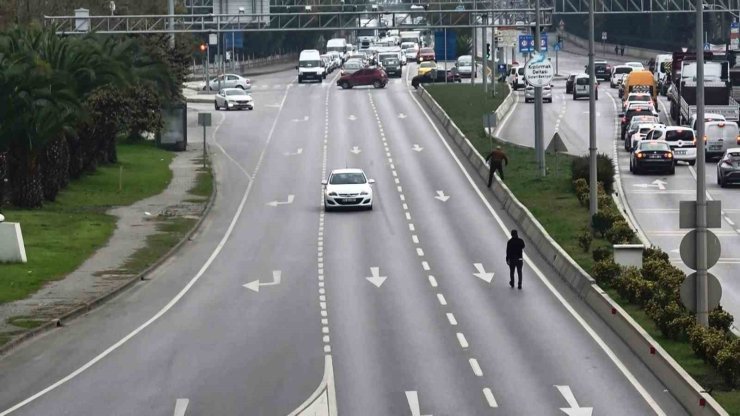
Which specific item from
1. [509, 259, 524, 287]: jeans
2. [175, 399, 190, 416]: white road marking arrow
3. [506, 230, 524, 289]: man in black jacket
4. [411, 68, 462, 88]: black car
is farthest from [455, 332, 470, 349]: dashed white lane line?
[411, 68, 462, 88]: black car

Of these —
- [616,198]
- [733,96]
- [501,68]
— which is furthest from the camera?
[501,68]

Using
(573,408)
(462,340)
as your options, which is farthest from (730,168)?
(573,408)

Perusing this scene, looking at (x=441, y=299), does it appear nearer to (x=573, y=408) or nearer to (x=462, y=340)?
(x=462, y=340)

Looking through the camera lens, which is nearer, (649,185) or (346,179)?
(346,179)

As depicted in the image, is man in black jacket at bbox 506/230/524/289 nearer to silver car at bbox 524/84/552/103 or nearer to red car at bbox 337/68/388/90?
silver car at bbox 524/84/552/103

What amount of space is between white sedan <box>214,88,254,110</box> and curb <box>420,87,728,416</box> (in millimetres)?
33932

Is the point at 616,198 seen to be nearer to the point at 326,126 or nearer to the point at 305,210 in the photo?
the point at 305,210

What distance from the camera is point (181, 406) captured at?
24.4 metres

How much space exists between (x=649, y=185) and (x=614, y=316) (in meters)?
28.0

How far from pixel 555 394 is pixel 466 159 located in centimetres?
4283

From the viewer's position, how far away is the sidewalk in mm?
34844

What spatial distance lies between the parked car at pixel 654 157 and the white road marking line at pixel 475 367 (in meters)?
35.1

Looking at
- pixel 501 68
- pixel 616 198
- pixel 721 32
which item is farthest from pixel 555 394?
pixel 721 32

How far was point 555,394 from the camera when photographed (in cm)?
2492
